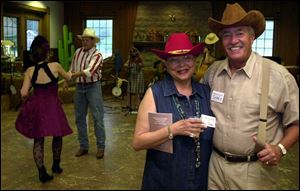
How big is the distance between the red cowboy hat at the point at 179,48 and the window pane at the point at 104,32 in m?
0.18

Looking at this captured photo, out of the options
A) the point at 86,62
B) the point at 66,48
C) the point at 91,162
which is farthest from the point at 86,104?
the point at 66,48

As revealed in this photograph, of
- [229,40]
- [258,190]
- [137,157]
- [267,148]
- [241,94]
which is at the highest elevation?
[229,40]

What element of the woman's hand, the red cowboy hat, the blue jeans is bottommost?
the blue jeans

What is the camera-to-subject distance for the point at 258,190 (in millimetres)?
774

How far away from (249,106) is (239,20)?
0.18 meters

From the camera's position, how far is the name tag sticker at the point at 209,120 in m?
0.73

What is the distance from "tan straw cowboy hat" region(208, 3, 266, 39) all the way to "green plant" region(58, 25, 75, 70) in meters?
0.42

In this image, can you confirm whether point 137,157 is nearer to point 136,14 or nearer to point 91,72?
point 91,72

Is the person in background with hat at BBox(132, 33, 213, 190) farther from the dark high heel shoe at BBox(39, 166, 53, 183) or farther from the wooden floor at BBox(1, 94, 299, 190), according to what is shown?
the dark high heel shoe at BBox(39, 166, 53, 183)

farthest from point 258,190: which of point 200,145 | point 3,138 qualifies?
point 3,138

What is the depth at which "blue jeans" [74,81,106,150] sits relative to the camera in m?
1.71

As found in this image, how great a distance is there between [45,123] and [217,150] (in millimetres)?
917

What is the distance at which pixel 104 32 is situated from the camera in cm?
90

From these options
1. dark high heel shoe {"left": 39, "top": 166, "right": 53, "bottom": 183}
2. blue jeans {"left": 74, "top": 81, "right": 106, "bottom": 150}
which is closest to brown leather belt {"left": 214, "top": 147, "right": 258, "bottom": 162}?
dark high heel shoe {"left": 39, "top": 166, "right": 53, "bottom": 183}
